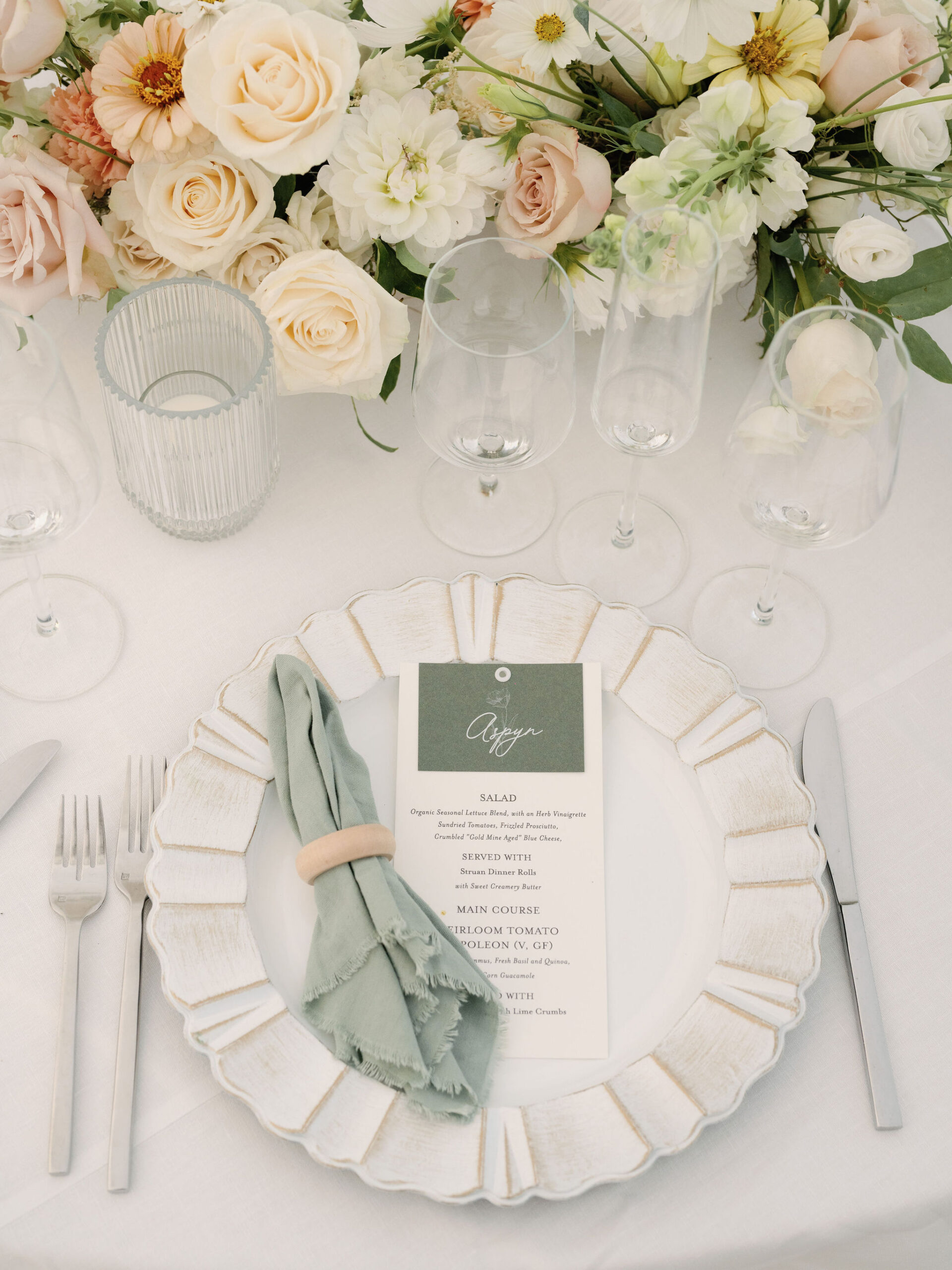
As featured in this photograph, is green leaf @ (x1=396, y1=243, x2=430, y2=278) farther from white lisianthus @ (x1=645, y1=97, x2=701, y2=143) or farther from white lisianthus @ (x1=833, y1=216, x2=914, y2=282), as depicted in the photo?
white lisianthus @ (x1=833, y1=216, x2=914, y2=282)

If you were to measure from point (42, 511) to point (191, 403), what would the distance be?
21 cm

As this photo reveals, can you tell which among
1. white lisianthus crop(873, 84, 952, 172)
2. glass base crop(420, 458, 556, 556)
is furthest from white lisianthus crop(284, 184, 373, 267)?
white lisianthus crop(873, 84, 952, 172)

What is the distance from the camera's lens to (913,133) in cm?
85

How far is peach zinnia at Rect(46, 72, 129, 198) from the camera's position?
0.92 m

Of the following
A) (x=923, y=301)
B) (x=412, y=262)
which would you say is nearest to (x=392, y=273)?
(x=412, y=262)

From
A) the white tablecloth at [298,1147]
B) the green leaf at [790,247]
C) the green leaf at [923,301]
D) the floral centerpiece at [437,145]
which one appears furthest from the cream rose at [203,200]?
the green leaf at [923,301]

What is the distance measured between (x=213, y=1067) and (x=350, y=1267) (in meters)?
0.15

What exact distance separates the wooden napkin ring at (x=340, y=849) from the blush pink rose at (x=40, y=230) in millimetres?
500

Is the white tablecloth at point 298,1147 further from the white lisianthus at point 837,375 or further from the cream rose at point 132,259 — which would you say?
the white lisianthus at point 837,375

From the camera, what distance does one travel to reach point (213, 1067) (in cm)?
72

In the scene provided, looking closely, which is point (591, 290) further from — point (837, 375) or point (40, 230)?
point (40, 230)

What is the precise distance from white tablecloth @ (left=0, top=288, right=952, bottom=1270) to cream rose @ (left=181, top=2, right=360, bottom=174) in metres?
0.30

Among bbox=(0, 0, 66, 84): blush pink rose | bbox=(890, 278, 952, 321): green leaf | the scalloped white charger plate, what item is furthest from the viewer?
bbox=(890, 278, 952, 321): green leaf

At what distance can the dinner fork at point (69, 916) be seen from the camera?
731 mm
